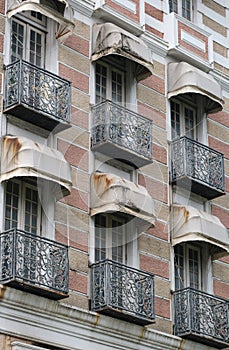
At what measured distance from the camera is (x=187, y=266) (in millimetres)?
25719

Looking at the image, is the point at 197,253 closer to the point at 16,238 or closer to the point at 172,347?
the point at 172,347

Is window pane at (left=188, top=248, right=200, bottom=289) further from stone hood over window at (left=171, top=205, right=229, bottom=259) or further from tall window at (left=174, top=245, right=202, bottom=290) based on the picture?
stone hood over window at (left=171, top=205, right=229, bottom=259)

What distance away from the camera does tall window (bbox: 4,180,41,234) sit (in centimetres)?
2206

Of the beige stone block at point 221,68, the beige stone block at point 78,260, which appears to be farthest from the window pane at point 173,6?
the beige stone block at point 78,260

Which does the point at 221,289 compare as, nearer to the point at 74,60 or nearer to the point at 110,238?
the point at 110,238

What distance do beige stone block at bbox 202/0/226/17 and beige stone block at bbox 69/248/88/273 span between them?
9.81 m

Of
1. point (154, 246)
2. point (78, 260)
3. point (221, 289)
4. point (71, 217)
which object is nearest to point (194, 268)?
point (221, 289)

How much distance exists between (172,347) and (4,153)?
6169 mm

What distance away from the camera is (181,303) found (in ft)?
80.1

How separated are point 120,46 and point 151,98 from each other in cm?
223

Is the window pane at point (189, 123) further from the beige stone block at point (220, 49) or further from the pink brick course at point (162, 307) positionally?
the pink brick course at point (162, 307)

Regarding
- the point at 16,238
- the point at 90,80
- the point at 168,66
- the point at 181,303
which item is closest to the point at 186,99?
the point at 168,66

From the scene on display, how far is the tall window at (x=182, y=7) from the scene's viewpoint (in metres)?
28.5

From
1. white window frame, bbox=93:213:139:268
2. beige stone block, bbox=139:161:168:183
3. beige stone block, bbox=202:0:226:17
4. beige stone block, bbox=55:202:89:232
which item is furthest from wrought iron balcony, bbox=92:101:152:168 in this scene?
beige stone block, bbox=202:0:226:17
